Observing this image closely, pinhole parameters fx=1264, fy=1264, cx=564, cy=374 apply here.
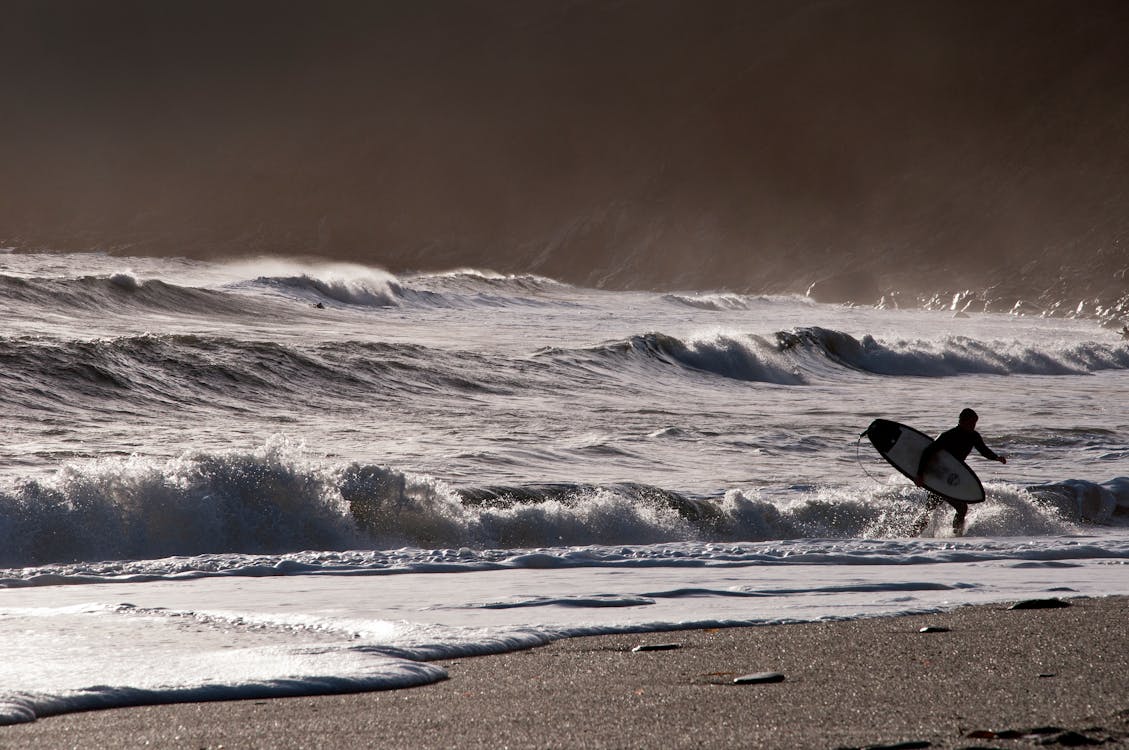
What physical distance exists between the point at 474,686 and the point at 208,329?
22.0m

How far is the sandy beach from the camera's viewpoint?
3664 millimetres

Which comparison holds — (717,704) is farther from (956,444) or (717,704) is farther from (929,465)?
(956,444)

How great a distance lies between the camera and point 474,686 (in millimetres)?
4570

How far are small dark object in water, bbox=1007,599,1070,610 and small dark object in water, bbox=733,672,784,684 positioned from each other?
226 centimetres

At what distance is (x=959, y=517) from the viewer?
34.8ft

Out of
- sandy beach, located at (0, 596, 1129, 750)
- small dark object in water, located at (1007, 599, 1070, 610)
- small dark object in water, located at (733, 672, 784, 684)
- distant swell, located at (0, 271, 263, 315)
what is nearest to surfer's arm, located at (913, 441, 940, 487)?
small dark object in water, located at (1007, 599, 1070, 610)

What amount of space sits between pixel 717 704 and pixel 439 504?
633 centimetres

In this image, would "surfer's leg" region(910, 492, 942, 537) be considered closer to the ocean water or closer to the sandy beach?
the ocean water

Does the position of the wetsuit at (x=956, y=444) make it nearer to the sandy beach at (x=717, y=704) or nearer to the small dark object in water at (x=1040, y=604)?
the small dark object in water at (x=1040, y=604)

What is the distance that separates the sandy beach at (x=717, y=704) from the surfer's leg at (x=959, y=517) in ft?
16.8

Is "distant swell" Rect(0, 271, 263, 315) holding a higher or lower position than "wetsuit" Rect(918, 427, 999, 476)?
higher

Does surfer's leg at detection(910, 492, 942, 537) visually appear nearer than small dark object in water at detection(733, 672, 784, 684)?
No

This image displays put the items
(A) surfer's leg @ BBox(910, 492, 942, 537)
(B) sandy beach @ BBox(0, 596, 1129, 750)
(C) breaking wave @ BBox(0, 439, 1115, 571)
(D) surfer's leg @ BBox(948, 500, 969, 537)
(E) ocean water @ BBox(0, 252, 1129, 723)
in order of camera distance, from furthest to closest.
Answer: (A) surfer's leg @ BBox(910, 492, 942, 537), (D) surfer's leg @ BBox(948, 500, 969, 537), (C) breaking wave @ BBox(0, 439, 1115, 571), (E) ocean water @ BBox(0, 252, 1129, 723), (B) sandy beach @ BBox(0, 596, 1129, 750)

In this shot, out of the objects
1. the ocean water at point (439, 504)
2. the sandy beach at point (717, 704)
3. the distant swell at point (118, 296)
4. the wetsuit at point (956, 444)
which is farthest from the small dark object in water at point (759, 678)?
the distant swell at point (118, 296)
